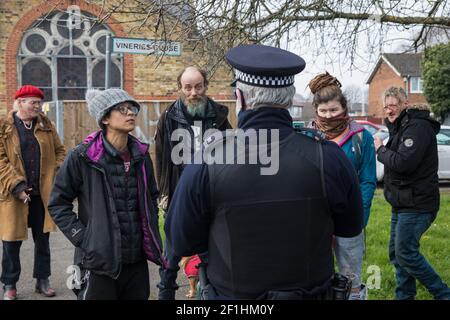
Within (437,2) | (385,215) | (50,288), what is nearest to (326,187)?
(50,288)

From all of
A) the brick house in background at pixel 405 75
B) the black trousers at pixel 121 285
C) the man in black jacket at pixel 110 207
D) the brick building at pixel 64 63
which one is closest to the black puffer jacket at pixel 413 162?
the man in black jacket at pixel 110 207

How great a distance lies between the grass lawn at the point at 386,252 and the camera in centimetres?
499

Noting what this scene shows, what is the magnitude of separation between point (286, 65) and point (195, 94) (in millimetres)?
2310

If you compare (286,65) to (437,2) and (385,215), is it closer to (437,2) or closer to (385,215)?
(437,2)

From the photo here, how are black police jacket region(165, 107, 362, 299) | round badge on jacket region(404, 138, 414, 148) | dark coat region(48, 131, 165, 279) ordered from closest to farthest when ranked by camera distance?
black police jacket region(165, 107, 362, 299)
dark coat region(48, 131, 165, 279)
round badge on jacket region(404, 138, 414, 148)

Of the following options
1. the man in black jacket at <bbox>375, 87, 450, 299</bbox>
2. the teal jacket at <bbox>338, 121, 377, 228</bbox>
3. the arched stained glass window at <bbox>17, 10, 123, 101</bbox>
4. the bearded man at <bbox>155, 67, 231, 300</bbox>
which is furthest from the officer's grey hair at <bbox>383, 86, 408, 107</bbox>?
the arched stained glass window at <bbox>17, 10, 123, 101</bbox>

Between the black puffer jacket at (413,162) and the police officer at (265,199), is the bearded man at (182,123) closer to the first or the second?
the black puffer jacket at (413,162)

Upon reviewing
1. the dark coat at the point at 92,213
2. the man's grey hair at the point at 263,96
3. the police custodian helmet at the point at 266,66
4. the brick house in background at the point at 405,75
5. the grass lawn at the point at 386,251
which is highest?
the brick house in background at the point at 405,75

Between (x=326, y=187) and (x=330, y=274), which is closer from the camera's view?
(x=326, y=187)

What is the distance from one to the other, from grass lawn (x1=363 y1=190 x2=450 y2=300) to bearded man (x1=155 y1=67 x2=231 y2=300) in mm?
2064

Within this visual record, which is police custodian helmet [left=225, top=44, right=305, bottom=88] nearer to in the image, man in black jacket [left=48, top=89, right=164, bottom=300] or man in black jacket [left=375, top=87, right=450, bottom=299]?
man in black jacket [left=48, top=89, right=164, bottom=300]

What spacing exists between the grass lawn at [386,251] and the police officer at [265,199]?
9.53 ft

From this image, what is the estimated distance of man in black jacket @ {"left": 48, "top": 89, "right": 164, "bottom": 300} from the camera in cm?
331

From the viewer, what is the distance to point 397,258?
4.41 meters
